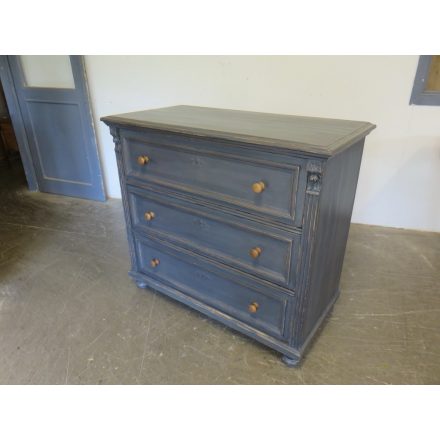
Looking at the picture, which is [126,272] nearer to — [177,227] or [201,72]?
[177,227]

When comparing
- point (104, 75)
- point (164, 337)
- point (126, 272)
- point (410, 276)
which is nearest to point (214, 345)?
point (164, 337)

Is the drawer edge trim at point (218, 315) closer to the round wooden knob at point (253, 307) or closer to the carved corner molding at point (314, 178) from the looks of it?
the round wooden knob at point (253, 307)

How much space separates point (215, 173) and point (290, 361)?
0.90 metres

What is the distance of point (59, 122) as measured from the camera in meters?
3.16

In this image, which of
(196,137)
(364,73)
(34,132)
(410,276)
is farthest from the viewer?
(34,132)

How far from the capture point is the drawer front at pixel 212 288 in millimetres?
1537

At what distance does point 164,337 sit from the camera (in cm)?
173

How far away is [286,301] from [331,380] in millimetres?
406

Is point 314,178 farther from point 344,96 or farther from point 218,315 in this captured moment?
point 344,96

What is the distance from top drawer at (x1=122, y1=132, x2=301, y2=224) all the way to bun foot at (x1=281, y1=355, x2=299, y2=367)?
665 millimetres

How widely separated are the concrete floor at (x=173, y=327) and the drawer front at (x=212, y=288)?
0.15 m

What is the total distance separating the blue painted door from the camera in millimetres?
2996

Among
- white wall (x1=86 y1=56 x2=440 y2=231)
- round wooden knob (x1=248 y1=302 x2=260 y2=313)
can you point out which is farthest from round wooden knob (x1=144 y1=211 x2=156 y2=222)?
white wall (x1=86 y1=56 x2=440 y2=231)
